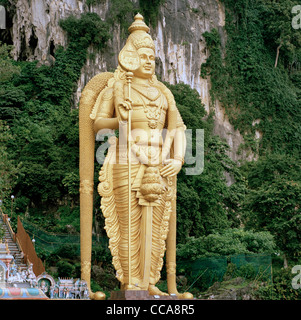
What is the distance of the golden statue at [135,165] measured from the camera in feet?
30.8

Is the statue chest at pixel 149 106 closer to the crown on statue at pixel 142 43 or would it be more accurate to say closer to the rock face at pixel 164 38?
the crown on statue at pixel 142 43

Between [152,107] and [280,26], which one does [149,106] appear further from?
[280,26]

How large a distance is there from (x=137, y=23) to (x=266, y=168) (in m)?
12.7

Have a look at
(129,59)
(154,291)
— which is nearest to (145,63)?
(129,59)

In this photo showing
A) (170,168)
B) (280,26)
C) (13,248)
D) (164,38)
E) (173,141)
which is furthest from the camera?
(280,26)

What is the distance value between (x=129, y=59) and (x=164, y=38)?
26.0m

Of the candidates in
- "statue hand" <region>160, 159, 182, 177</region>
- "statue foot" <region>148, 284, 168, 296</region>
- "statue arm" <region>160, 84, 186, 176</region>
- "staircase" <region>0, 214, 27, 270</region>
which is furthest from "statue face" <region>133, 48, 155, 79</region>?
"staircase" <region>0, 214, 27, 270</region>

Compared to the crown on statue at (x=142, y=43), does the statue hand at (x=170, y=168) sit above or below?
below

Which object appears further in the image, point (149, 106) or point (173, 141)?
point (173, 141)

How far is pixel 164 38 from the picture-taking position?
35.3 m

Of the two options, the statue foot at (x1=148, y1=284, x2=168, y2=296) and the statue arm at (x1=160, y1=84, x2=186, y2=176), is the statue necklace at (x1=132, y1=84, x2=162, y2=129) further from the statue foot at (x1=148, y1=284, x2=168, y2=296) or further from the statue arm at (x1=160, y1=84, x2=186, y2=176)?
the statue foot at (x1=148, y1=284, x2=168, y2=296)

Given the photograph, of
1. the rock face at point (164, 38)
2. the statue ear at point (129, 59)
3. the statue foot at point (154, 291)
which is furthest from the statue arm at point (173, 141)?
the rock face at point (164, 38)

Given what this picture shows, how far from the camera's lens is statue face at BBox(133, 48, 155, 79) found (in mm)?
9906
